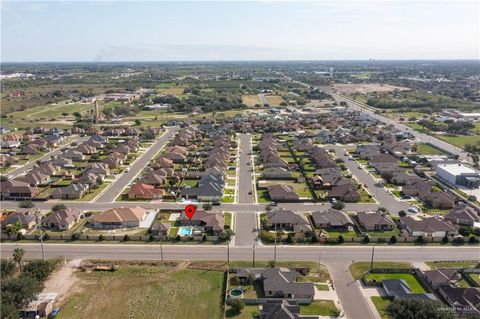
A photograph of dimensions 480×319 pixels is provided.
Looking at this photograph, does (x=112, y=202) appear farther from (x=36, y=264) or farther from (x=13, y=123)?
(x=13, y=123)

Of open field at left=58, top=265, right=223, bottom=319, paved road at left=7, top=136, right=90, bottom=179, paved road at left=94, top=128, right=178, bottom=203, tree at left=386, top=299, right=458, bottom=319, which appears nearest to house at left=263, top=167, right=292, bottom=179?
paved road at left=94, top=128, right=178, bottom=203

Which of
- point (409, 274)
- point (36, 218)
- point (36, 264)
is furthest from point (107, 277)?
Answer: point (409, 274)

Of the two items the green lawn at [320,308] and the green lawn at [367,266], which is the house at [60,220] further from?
the green lawn at [367,266]

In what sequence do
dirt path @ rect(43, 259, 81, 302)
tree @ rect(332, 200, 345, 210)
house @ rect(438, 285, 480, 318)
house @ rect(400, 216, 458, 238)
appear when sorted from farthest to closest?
1. tree @ rect(332, 200, 345, 210)
2. house @ rect(400, 216, 458, 238)
3. dirt path @ rect(43, 259, 81, 302)
4. house @ rect(438, 285, 480, 318)

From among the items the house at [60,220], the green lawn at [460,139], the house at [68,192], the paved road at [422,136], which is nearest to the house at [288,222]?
the house at [60,220]

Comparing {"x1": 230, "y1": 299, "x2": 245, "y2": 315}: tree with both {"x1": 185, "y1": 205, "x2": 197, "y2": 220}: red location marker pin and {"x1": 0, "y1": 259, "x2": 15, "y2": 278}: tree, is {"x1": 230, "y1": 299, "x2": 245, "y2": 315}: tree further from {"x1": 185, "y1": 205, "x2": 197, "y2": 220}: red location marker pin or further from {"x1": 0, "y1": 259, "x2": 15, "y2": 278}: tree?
{"x1": 0, "y1": 259, "x2": 15, "y2": 278}: tree
